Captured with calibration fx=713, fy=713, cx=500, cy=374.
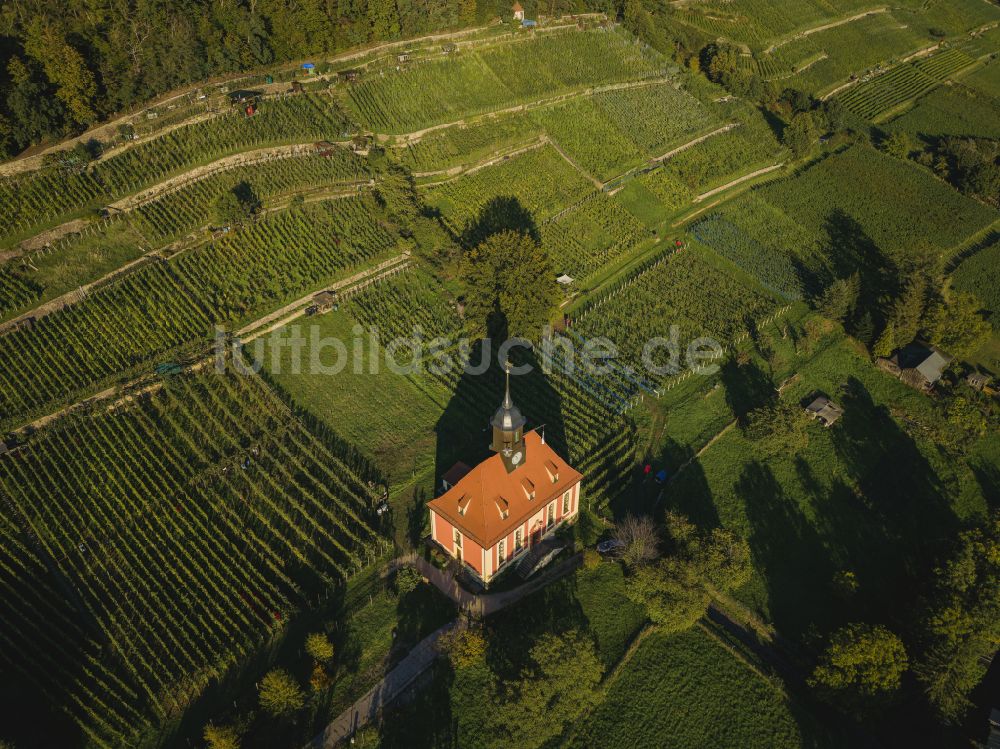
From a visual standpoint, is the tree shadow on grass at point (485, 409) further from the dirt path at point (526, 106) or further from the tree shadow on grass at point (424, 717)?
the dirt path at point (526, 106)

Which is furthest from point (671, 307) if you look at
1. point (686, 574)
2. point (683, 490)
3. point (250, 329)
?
point (250, 329)

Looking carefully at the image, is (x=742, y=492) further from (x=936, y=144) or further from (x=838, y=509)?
(x=936, y=144)

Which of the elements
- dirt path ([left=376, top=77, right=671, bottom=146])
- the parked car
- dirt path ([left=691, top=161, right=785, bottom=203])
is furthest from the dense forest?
the parked car

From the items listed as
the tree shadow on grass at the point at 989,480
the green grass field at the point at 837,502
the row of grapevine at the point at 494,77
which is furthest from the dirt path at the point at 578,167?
the tree shadow on grass at the point at 989,480

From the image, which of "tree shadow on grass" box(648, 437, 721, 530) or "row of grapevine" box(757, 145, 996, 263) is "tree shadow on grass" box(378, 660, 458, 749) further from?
Answer: "row of grapevine" box(757, 145, 996, 263)

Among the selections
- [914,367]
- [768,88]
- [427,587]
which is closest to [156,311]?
[427,587]

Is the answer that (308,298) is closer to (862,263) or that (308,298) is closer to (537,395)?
(537,395)
